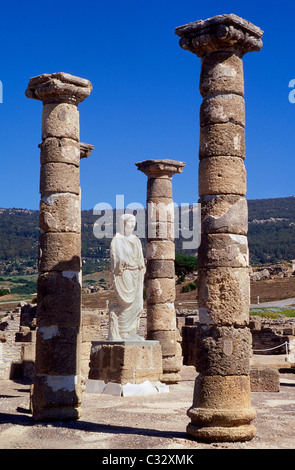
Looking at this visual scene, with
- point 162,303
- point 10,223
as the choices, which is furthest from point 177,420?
point 10,223

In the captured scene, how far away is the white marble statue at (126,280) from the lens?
46.5 feet

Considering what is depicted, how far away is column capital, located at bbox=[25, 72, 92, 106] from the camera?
1113 cm

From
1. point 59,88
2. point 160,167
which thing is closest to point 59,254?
point 59,88

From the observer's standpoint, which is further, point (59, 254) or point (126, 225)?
point (126, 225)

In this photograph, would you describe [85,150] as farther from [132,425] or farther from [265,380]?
[132,425]

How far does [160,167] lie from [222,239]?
8.16 m

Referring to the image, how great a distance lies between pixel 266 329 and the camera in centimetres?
2467

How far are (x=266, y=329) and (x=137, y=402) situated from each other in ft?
43.5

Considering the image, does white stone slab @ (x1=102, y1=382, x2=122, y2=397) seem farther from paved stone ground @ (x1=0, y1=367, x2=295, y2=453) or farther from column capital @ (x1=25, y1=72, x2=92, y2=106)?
column capital @ (x1=25, y1=72, x2=92, y2=106)

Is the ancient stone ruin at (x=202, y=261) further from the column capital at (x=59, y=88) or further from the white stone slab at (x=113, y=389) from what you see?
the white stone slab at (x=113, y=389)

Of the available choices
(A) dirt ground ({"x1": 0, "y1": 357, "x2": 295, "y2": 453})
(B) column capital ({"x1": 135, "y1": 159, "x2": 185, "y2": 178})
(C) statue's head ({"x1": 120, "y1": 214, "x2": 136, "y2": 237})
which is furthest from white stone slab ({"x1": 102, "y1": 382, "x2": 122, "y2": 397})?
(B) column capital ({"x1": 135, "y1": 159, "x2": 185, "y2": 178})

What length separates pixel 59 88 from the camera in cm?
1111

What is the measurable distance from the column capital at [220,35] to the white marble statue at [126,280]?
586 centimetres
